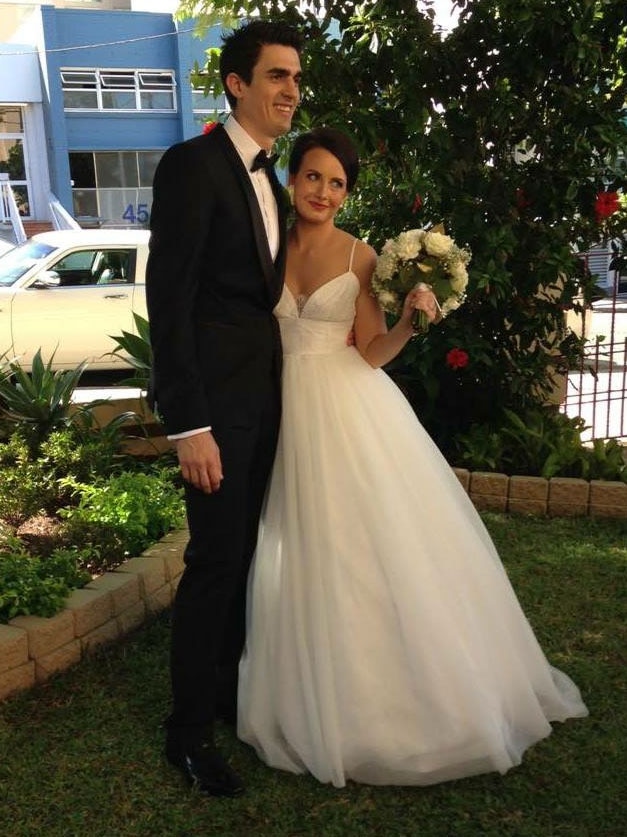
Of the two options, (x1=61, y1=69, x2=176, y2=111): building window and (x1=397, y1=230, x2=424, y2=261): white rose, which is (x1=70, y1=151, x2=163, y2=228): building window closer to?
(x1=61, y1=69, x2=176, y2=111): building window

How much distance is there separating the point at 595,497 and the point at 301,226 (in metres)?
2.92

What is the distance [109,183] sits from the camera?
30766 mm

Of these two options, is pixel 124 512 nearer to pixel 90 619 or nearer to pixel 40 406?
pixel 90 619

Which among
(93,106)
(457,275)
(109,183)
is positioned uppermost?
(93,106)

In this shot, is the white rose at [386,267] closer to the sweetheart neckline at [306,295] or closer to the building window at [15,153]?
the sweetheart neckline at [306,295]

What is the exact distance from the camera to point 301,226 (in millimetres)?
2936

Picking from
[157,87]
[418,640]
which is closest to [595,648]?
[418,640]

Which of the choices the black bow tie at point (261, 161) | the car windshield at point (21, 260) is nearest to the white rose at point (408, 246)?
the black bow tie at point (261, 161)

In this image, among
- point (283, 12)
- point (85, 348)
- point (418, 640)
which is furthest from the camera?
point (85, 348)

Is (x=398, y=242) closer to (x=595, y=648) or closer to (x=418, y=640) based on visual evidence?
(x=418, y=640)

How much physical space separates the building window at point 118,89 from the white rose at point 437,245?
29731mm

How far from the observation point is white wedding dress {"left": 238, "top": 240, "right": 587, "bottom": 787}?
2711 millimetres

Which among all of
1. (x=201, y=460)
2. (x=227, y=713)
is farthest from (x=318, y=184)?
(x=227, y=713)

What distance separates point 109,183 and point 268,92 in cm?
2978
